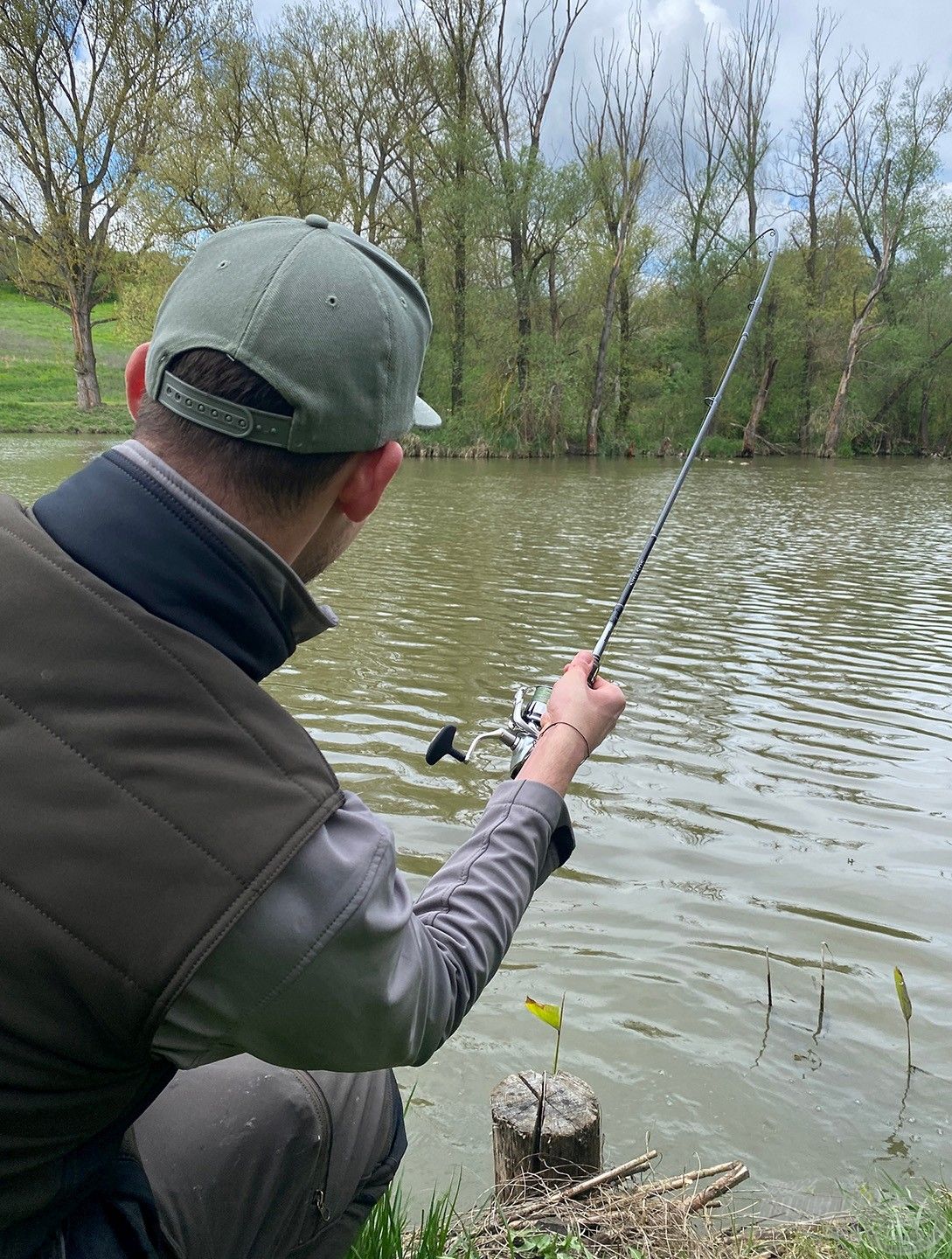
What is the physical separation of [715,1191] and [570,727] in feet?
4.05

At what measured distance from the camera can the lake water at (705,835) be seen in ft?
9.59

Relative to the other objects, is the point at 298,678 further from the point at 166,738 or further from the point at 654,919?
the point at 166,738

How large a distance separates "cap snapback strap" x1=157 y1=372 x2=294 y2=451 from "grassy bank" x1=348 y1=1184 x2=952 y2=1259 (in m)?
1.55

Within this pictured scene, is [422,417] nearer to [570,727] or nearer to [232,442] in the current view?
[232,442]

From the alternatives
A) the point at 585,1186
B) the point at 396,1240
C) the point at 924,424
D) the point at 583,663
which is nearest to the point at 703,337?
the point at 924,424

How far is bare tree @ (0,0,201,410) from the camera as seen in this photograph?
2759 centimetres

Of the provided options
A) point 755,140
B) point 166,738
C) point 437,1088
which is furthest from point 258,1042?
point 755,140

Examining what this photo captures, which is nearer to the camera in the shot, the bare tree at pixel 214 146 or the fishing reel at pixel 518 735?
the fishing reel at pixel 518 735

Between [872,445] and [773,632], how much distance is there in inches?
1325

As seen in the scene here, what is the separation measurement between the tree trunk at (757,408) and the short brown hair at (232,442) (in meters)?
37.8

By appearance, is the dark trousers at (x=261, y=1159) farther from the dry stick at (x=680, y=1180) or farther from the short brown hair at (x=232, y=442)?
the short brown hair at (x=232, y=442)

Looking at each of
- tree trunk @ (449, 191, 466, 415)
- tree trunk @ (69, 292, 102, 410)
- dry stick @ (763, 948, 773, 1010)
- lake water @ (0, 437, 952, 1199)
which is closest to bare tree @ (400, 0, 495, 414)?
tree trunk @ (449, 191, 466, 415)

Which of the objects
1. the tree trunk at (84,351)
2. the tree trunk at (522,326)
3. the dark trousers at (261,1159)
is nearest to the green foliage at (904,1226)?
the dark trousers at (261,1159)

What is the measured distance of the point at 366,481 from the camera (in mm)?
1523
